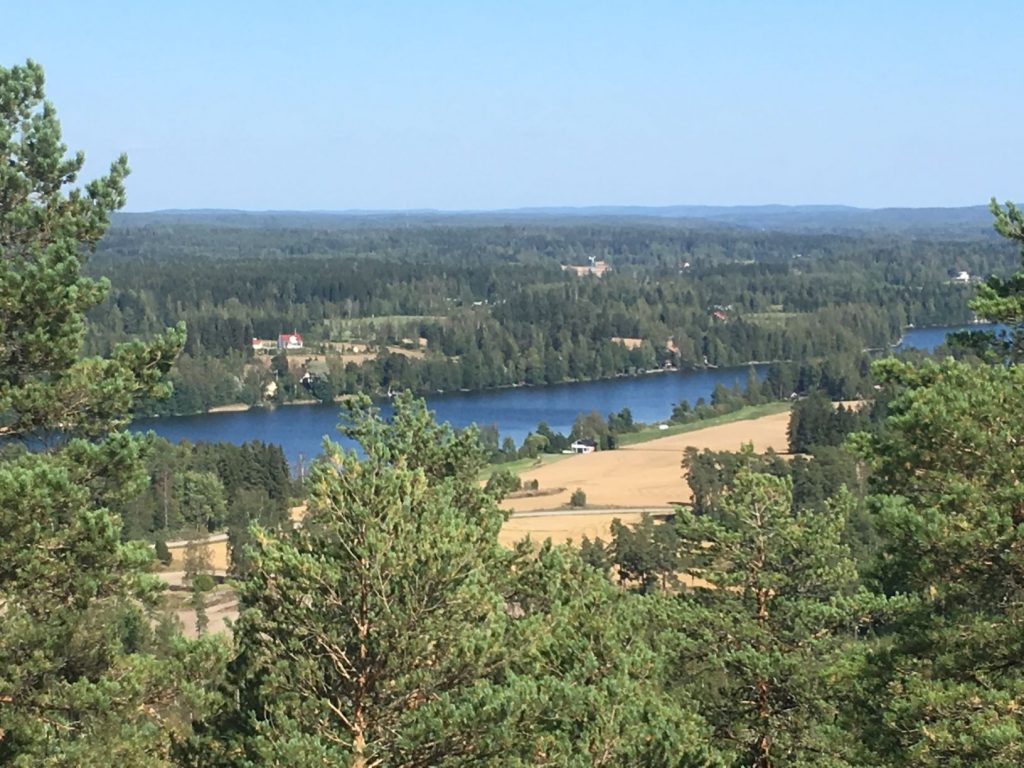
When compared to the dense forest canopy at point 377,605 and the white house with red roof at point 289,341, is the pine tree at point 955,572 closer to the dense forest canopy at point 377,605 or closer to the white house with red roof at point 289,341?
the dense forest canopy at point 377,605

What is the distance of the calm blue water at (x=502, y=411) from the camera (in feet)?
214

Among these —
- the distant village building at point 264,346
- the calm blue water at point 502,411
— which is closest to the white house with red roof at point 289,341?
the distant village building at point 264,346

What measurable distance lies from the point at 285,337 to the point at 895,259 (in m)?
93.4

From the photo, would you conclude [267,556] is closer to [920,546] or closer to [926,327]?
[920,546]

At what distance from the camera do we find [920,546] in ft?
23.4

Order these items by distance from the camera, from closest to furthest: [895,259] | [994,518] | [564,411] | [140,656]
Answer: [994,518], [140,656], [564,411], [895,259]

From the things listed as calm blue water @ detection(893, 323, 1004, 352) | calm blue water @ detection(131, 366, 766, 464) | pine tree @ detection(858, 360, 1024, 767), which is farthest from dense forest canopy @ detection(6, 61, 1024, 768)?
calm blue water @ detection(893, 323, 1004, 352)

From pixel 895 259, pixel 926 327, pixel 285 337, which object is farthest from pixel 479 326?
pixel 895 259

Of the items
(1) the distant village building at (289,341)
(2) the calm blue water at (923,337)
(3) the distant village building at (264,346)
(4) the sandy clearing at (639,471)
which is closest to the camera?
(4) the sandy clearing at (639,471)

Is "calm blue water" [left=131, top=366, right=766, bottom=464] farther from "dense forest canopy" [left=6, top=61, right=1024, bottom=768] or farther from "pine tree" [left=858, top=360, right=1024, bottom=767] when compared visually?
"pine tree" [left=858, top=360, right=1024, bottom=767]

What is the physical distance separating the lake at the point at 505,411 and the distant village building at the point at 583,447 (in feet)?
11.5

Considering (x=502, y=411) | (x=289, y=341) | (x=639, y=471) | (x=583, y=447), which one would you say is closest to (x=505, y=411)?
(x=502, y=411)

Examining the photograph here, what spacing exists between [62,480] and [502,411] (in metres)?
67.8

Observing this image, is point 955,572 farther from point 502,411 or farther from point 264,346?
point 264,346
